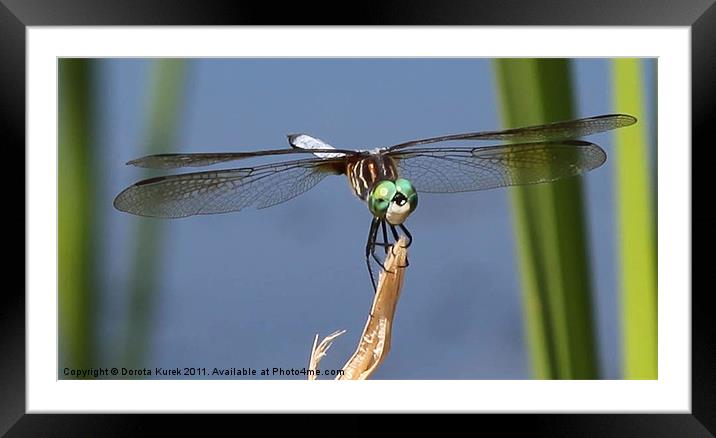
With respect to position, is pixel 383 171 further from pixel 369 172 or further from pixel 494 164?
pixel 494 164

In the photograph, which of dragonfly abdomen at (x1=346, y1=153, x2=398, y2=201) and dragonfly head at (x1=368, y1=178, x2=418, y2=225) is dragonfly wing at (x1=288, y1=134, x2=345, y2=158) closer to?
dragonfly abdomen at (x1=346, y1=153, x2=398, y2=201)

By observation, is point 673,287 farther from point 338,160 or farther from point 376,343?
point 338,160

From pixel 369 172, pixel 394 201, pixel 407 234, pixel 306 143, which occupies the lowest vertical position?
pixel 407 234

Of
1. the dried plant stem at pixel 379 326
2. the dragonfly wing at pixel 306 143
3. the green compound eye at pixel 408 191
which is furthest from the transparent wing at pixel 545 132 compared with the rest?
the dried plant stem at pixel 379 326

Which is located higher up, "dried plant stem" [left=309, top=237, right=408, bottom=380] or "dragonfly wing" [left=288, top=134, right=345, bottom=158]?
"dragonfly wing" [left=288, top=134, right=345, bottom=158]

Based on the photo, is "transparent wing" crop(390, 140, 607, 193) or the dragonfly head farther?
"transparent wing" crop(390, 140, 607, 193)

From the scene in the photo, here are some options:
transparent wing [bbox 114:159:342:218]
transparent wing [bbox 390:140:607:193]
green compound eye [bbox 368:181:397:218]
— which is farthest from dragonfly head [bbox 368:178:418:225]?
transparent wing [bbox 114:159:342:218]

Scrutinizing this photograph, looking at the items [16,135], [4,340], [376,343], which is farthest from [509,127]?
[4,340]

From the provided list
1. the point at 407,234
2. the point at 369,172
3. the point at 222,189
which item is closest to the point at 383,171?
the point at 369,172
